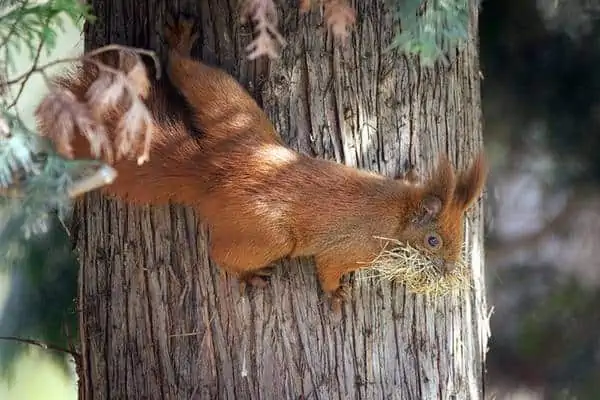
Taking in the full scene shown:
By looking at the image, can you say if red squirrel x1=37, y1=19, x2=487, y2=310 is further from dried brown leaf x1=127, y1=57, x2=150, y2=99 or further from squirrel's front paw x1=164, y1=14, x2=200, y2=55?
dried brown leaf x1=127, y1=57, x2=150, y2=99

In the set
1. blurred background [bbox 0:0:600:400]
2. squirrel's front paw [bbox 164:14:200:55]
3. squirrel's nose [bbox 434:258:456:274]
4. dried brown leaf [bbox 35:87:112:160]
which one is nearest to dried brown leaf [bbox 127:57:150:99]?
dried brown leaf [bbox 35:87:112:160]

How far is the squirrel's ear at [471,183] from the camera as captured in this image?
6.85 feet

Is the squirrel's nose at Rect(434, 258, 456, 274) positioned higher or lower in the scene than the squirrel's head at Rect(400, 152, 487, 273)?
lower

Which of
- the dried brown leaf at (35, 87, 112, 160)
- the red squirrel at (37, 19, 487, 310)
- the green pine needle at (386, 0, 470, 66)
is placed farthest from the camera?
the red squirrel at (37, 19, 487, 310)

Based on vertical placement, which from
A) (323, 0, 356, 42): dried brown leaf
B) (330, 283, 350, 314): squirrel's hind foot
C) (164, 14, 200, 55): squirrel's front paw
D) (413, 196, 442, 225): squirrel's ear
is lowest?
(330, 283, 350, 314): squirrel's hind foot

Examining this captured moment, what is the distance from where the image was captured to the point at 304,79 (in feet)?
7.01

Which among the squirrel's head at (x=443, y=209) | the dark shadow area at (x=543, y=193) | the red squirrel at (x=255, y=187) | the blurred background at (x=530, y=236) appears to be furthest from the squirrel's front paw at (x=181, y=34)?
the dark shadow area at (x=543, y=193)

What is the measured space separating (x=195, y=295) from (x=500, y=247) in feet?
5.76

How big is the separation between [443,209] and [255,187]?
445 mm

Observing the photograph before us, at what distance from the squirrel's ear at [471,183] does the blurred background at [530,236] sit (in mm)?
1057

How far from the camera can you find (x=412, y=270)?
2.11 m

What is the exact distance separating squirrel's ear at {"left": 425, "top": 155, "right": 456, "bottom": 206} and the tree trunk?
112mm

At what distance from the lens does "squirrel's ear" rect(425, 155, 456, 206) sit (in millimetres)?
2080

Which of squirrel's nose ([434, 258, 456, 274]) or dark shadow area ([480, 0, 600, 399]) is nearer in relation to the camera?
squirrel's nose ([434, 258, 456, 274])
